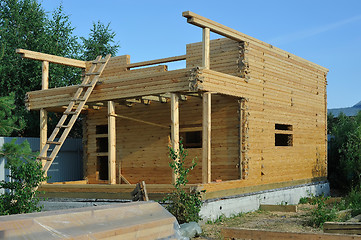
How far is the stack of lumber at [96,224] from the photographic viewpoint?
18.8ft

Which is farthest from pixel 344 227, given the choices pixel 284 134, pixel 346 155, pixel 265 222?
pixel 346 155

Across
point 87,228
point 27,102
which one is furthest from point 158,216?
point 27,102

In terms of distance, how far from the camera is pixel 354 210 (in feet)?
45.2

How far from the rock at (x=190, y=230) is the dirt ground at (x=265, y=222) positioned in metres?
0.18

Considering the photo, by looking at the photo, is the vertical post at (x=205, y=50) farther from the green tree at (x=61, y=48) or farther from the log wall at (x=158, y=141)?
the green tree at (x=61, y=48)

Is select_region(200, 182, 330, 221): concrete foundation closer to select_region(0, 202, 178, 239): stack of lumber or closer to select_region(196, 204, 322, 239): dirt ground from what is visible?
select_region(196, 204, 322, 239): dirt ground

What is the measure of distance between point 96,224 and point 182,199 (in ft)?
20.3

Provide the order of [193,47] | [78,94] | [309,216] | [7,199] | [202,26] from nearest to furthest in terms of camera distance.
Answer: [7,199], [202,26], [309,216], [78,94], [193,47]

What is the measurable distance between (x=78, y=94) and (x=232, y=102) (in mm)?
5322

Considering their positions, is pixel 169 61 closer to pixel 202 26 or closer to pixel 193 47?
pixel 193 47

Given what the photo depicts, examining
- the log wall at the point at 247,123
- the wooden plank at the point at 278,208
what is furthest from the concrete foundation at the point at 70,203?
the wooden plank at the point at 278,208

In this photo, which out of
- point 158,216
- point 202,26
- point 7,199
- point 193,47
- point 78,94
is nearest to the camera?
point 158,216

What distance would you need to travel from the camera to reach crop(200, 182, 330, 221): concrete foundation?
13609 millimetres

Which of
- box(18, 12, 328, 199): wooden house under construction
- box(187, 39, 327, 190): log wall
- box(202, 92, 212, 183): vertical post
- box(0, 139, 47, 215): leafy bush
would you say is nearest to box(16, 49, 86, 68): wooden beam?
box(18, 12, 328, 199): wooden house under construction
